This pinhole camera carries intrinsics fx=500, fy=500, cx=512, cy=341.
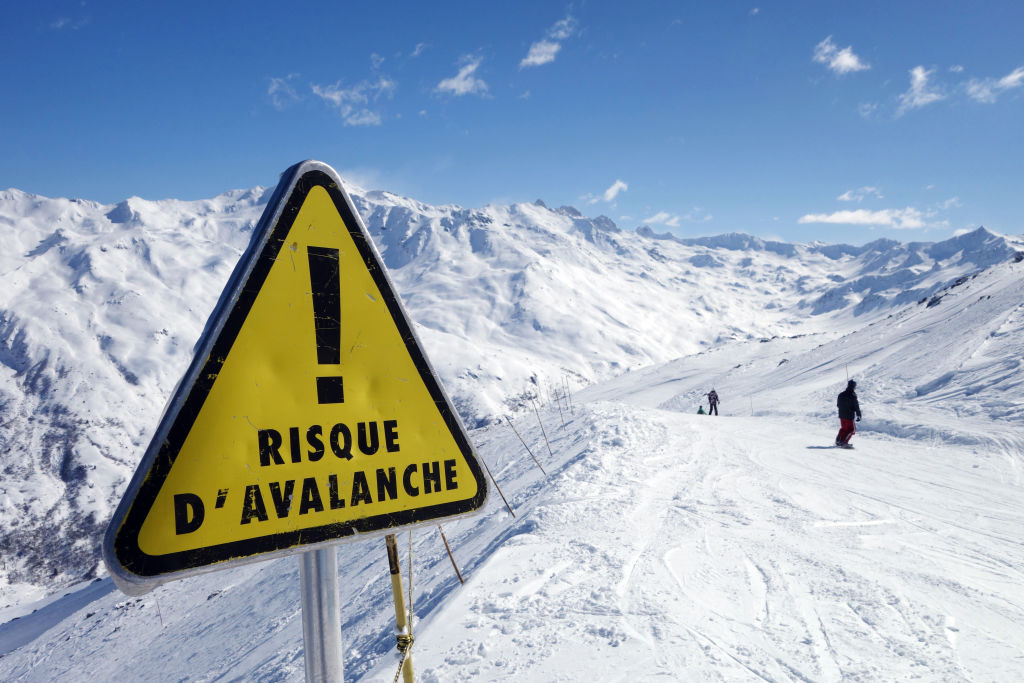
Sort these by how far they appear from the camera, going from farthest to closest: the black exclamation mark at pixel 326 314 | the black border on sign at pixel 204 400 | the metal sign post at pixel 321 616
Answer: the black exclamation mark at pixel 326 314 < the metal sign post at pixel 321 616 < the black border on sign at pixel 204 400

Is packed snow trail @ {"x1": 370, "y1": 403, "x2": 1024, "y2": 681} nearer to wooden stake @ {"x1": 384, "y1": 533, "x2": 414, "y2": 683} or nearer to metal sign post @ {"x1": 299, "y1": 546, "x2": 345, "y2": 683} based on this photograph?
wooden stake @ {"x1": 384, "y1": 533, "x2": 414, "y2": 683}

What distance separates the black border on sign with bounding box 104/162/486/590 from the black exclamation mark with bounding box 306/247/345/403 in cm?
13

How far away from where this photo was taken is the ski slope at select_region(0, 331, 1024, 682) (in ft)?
11.7

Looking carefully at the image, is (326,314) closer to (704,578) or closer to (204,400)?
(204,400)

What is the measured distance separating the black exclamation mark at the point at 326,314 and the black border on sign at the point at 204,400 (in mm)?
126

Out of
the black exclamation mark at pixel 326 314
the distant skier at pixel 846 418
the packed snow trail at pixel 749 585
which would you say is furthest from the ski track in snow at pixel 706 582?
the black exclamation mark at pixel 326 314

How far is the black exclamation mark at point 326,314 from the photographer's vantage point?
1.76 metres

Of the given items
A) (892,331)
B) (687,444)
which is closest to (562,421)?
(687,444)

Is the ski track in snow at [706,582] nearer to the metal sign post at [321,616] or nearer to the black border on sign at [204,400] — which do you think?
the metal sign post at [321,616]

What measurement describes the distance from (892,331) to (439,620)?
36.9 m

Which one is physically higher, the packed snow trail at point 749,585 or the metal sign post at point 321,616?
the metal sign post at point 321,616

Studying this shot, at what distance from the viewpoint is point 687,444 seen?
12.3 metres

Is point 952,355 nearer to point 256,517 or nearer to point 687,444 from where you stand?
point 687,444

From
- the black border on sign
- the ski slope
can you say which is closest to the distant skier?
the ski slope
